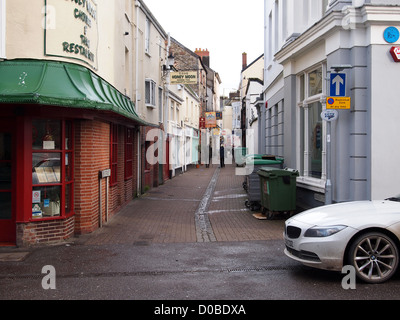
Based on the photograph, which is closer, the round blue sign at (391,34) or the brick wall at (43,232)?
the brick wall at (43,232)

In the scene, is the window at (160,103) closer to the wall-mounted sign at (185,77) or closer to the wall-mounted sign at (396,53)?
the wall-mounted sign at (185,77)

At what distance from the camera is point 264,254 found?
23.9 feet

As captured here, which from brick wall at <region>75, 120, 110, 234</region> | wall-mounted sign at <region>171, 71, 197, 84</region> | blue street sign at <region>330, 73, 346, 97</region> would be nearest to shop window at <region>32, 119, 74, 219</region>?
brick wall at <region>75, 120, 110, 234</region>

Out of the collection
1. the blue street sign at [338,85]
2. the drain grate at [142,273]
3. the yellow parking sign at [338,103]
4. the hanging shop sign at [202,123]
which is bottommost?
the drain grate at [142,273]

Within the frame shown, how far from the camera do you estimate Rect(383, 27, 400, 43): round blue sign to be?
8.42 m

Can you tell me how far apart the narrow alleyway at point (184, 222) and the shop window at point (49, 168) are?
0.94 m

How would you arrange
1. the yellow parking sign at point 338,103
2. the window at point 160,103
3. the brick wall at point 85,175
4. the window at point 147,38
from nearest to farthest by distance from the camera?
1. the yellow parking sign at point 338,103
2. the brick wall at point 85,175
3. the window at point 147,38
4. the window at point 160,103

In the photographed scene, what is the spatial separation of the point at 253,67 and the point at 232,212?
34.3 metres

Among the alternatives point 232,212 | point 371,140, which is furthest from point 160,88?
point 371,140

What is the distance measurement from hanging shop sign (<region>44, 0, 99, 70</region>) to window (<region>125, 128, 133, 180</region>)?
4.80 m

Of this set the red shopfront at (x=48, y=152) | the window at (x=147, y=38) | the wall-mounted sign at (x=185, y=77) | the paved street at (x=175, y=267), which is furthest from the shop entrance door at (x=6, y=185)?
the wall-mounted sign at (x=185, y=77)

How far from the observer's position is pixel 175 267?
6.58m

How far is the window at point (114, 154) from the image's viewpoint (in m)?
11.2

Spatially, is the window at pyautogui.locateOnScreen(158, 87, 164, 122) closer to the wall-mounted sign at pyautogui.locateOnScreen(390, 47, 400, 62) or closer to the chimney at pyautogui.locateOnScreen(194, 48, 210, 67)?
the wall-mounted sign at pyautogui.locateOnScreen(390, 47, 400, 62)
